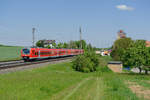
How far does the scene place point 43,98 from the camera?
12.5 meters

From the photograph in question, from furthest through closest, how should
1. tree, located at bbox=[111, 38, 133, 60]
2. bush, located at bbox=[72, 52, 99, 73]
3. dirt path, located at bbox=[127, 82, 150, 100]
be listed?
tree, located at bbox=[111, 38, 133, 60]
bush, located at bbox=[72, 52, 99, 73]
dirt path, located at bbox=[127, 82, 150, 100]

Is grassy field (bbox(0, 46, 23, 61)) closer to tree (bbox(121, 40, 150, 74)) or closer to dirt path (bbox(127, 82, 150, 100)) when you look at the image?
tree (bbox(121, 40, 150, 74))

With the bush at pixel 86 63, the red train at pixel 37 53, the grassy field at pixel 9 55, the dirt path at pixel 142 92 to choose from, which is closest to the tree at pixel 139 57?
the bush at pixel 86 63

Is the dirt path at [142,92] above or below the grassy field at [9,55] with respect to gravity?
below

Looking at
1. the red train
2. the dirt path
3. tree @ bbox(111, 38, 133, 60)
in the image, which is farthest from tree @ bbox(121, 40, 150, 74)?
tree @ bbox(111, 38, 133, 60)

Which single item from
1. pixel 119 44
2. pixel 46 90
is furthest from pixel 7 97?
pixel 119 44

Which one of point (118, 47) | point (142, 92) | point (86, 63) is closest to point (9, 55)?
point (86, 63)

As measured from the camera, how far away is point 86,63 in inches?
1569

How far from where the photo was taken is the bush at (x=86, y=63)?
39625 mm

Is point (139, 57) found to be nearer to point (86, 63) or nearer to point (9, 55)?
point (86, 63)

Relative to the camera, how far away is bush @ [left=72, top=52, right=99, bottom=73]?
39625mm

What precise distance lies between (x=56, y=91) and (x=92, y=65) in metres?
27.1

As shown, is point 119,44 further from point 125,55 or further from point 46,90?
point 46,90

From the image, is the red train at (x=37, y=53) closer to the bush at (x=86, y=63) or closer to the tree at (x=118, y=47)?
the bush at (x=86, y=63)
